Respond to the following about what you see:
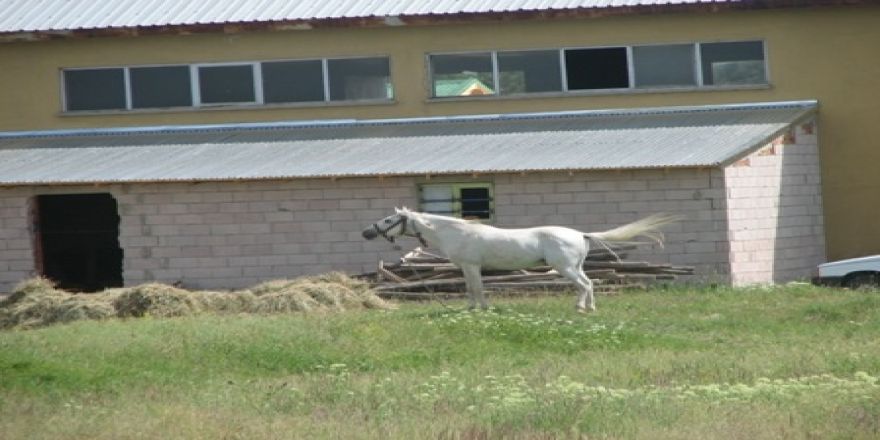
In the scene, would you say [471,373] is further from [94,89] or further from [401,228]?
[94,89]

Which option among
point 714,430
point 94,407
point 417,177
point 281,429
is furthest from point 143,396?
point 417,177

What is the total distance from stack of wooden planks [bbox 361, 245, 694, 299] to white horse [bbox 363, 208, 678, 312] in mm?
2358

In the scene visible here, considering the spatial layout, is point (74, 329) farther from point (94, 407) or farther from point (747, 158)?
point (747, 158)

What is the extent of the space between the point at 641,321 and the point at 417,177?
7349mm

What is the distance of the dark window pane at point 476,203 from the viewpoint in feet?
98.5

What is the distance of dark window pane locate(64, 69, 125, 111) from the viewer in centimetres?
3397

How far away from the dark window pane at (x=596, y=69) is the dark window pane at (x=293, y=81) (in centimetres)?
449

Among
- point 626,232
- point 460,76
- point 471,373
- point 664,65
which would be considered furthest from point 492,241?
point 460,76

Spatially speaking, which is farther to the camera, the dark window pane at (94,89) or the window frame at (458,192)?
the dark window pane at (94,89)

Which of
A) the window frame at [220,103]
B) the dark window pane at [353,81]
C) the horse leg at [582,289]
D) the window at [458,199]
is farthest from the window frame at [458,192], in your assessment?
the horse leg at [582,289]

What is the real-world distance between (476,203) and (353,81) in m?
4.32

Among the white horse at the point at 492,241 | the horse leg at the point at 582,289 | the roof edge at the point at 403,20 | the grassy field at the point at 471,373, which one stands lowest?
the grassy field at the point at 471,373

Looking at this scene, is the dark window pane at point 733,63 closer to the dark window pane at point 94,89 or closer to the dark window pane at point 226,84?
the dark window pane at point 226,84

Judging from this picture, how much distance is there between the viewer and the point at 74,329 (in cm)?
2347
